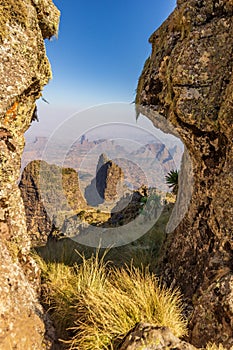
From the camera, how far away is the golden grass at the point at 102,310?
12.3 ft

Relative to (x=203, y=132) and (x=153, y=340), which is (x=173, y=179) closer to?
(x=203, y=132)

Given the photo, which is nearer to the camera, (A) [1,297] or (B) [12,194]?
(A) [1,297]

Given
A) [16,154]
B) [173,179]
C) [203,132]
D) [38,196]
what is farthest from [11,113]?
[38,196]

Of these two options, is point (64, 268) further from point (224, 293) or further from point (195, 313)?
point (224, 293)

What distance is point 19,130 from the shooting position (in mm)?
5152

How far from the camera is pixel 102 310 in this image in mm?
4129

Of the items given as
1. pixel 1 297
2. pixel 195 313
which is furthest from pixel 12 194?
pixel 195 313

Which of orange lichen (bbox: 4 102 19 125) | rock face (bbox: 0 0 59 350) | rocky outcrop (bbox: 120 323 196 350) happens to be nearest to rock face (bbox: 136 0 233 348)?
rocky outcrop (bbox: 120 323 196 350)

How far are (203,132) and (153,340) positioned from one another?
383 cm

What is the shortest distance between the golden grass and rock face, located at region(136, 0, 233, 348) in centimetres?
65

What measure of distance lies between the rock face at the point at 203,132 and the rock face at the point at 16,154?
2.51 meters

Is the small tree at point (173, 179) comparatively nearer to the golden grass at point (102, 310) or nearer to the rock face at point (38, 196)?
the golden grass at point (102, 310)

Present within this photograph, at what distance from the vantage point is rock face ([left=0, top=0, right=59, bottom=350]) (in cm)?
399

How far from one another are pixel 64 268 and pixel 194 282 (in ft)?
9.32
